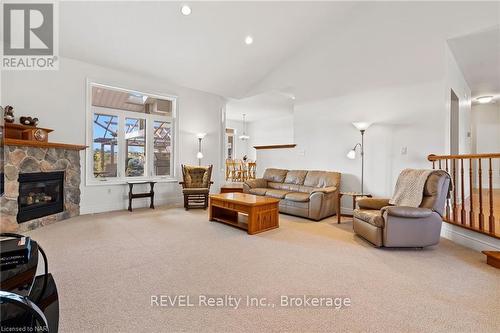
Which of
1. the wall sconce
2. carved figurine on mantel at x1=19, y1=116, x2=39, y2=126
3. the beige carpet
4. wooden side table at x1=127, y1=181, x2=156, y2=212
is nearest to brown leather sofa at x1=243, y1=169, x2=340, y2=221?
the beige carpet

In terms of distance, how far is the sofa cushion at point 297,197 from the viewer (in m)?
4.53

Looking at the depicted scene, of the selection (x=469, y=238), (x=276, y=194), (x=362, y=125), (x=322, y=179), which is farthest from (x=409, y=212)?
(x=276, y=194)

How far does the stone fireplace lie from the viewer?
3.51m

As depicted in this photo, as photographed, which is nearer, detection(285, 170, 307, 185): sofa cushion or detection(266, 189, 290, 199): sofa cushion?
detection(266, 189, 290, 199): sofa cushion

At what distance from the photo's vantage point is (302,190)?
5.14m

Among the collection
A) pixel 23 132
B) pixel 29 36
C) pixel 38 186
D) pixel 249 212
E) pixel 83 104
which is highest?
pixel 29 36

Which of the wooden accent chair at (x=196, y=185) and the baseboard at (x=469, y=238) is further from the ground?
the wooden accent chair at (x=196, y=185)

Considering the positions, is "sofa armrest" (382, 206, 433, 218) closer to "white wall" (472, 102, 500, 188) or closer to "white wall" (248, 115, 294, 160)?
"white wall" (472, 102, 500, 188)

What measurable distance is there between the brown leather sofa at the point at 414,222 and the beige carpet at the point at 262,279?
0.14 m

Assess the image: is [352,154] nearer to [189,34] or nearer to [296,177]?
[296,177]

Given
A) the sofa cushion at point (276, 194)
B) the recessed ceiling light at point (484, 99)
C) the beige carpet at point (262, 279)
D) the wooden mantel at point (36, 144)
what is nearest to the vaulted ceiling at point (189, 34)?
the wooden mantel at point (36, 144)

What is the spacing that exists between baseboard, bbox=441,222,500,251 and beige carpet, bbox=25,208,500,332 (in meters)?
0.13

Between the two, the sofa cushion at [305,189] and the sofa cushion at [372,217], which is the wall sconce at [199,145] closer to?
the sofa cushion at [305,189]

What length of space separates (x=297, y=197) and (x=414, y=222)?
1.98 m
